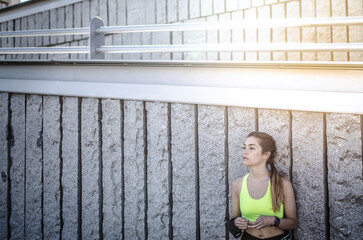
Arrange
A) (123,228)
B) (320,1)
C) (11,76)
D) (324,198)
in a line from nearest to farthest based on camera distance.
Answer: (324,198), (123,228), (11,76), (320,1)

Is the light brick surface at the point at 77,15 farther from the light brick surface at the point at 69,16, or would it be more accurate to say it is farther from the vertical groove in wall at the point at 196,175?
the vertical groove in wall at the point at 196,175

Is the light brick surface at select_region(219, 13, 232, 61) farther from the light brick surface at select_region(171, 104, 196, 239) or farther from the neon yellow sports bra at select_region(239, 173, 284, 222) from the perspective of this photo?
the neon yellow sports bra at select_region(239, 173, 284, 222)

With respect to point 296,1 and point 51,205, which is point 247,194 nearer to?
point 51,205

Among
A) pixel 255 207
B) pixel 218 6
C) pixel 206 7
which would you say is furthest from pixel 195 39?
pixel 255 207

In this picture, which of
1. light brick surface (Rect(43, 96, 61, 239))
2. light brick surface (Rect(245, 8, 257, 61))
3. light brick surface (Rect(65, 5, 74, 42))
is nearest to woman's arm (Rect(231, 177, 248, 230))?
light brick surface (Rect(43, 96, 61, 239))

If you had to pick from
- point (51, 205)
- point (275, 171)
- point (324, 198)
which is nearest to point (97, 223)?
point (51, 205)

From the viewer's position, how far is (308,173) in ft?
8.79

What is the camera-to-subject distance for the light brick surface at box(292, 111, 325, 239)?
2.63m

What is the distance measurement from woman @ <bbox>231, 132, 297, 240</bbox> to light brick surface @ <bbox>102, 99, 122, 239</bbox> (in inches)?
47.6

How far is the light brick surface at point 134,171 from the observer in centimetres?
331

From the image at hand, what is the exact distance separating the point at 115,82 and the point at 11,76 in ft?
4.54

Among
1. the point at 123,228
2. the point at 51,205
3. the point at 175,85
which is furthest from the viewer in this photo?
the point at 51,205

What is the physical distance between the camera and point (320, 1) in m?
4.74

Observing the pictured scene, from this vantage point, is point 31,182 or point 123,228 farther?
point 31,182
